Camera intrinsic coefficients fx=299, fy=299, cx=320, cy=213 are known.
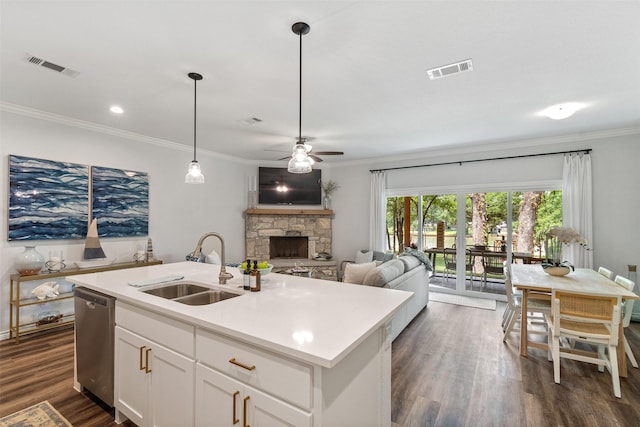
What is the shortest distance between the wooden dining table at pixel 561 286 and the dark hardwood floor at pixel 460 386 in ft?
0.53

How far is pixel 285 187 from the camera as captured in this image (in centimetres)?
655

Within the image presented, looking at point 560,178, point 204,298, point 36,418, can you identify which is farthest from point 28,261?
point 560,178

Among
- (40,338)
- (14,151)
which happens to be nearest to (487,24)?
(14,151)

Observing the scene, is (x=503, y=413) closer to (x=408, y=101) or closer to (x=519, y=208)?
(x=408, y=101)

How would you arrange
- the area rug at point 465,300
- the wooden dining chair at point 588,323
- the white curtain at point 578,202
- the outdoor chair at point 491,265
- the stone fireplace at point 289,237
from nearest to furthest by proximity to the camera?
1. the wooden dining chair at point 588,323
2. the white curtain at point 578,202
3. the area rug at point 465,300
4. the outdoor chair at point 491,265
5. the stone fireplace at point 289,237

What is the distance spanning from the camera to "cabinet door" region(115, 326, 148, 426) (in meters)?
1.84

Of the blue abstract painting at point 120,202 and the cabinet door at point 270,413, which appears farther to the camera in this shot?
the blue abstract painting at point 120,202

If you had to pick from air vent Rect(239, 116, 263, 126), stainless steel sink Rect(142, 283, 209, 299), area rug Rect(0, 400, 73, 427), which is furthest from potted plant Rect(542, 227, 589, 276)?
area rug Rect(0, 400, 73, 427)

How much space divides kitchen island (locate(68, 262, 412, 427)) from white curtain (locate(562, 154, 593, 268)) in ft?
13.3

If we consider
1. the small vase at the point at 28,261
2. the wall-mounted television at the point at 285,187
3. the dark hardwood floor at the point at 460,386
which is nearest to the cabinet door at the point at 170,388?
the dark hardwood floor at the point at 460,386

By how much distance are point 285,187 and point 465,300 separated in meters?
4.10

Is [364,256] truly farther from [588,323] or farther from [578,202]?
[588,323]

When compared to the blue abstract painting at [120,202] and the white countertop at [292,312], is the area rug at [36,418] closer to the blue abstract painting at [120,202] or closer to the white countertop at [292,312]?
the white countertop at [292,312]

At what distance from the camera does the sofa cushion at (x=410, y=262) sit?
3.98 metres
